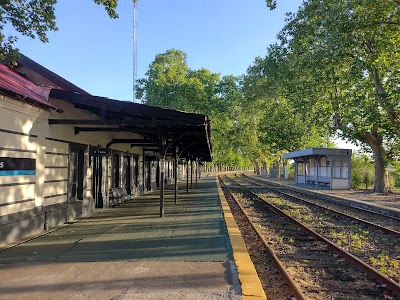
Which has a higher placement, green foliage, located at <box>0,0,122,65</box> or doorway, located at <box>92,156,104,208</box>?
green foliage, located at <box>0,0,122,65</box>

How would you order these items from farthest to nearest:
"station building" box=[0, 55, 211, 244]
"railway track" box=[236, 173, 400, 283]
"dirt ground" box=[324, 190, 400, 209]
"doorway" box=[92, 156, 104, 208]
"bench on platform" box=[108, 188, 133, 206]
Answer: "dirt ground" box=[324, 190, 400, 209] < "bench on platform" box=[108, 188, 133, 206] < "doorway" box=[92, 156, 104, 208] < "station building" box=[0, 55, 211, 244] < "railway track" box=[236, 173, 400, 283]

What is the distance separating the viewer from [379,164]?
23.3m

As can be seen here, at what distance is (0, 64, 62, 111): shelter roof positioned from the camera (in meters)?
7.00

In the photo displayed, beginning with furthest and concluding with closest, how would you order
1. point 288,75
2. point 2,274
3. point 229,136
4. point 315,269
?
point 229,136 < point 288,75 < point 315,269 < point 2,274

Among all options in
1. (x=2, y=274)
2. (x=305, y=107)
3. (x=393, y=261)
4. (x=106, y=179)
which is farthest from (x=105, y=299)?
(x=305, y=107)

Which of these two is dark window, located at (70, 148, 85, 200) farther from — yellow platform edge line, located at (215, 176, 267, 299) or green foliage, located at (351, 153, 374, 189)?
green foliage, located at (351, 153, 374, 189)

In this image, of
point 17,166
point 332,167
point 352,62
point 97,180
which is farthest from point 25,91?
point 332,167

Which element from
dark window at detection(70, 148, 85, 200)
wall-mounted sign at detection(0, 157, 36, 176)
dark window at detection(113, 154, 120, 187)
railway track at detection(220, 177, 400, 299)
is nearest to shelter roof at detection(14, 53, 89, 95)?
dark window at detection(70, 148, 85, 200)

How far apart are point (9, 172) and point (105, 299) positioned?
419 centimetres

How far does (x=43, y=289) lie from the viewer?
466 cm

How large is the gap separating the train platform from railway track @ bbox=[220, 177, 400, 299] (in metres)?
0.82

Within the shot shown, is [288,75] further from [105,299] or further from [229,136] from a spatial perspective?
[229,136]

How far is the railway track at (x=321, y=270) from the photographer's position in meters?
5.16

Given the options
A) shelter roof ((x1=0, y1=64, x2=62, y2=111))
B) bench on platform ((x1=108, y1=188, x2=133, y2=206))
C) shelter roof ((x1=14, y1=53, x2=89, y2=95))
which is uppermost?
shelter roof ((x1=14, y1=53, x2=89, y2=95))
